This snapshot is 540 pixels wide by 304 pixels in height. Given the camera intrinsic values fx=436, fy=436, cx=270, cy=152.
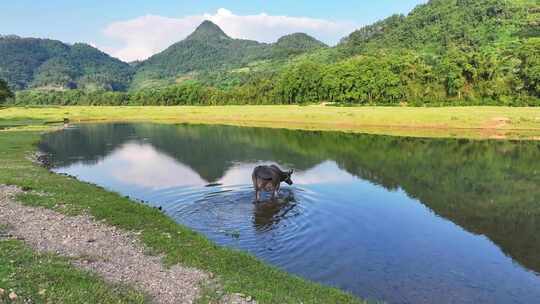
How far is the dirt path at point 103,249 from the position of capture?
1384 cm

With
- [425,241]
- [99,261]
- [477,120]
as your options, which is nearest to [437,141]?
[477,120]

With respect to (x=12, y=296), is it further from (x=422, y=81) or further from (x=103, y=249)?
(x=422, y=81)

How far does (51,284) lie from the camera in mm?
12398

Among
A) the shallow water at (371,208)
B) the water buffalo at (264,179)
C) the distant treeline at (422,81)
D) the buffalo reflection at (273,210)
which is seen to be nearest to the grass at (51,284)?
the shallow water at (371,208)

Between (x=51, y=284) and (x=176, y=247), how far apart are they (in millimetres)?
5869

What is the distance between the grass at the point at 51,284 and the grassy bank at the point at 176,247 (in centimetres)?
12

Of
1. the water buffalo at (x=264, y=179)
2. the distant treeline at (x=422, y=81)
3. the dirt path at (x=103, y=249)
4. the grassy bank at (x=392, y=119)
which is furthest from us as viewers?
the distant treeline at (x=422, y=81)

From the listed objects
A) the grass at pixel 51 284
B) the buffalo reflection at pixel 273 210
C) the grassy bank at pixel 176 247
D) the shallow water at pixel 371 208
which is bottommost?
the shallow water at pixel 371 208

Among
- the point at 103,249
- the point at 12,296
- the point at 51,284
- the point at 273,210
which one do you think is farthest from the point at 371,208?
the point at 12,296

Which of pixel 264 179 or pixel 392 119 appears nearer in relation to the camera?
pixel 264 179

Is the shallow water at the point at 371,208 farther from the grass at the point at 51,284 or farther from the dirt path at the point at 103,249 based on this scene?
the grass at the point at 51,284

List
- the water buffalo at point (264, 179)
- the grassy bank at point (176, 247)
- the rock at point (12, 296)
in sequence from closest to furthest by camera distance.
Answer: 1. the rock at point (12, 296)
2. the grassy bank at point (176, 247)
3. the water buffalo at point (264, 179)

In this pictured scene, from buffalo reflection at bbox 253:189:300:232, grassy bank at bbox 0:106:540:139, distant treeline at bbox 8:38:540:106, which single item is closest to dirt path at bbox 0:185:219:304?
buffalo reflection at bbox 253:189:300:232

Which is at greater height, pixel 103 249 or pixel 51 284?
pixel 51 284
